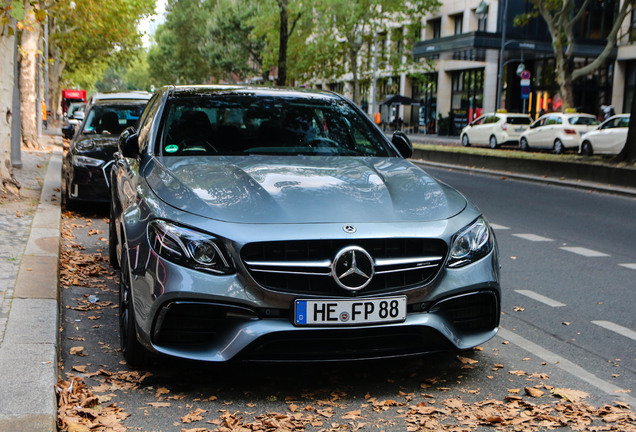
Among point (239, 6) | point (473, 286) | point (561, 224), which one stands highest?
point (239, 6)

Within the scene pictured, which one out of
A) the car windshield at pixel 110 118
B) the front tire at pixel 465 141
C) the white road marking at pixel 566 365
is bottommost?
the front tire at pixel 465 141

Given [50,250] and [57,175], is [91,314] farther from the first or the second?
[57,175]

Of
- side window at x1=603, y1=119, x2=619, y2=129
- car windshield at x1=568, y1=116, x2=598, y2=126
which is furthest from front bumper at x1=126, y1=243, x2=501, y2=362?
car windshield at x1=568, y1=116, x2=598, y2=126

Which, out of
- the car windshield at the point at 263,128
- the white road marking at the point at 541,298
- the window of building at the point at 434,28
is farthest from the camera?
the window of building at the point at 434,28

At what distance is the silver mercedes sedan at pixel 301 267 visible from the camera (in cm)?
383

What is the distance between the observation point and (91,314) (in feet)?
18.9

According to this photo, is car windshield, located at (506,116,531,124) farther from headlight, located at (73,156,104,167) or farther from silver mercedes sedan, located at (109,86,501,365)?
silver mercedes sedan, located at (109,86,501,365)

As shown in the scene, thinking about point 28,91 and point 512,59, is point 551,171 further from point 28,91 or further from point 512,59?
point 512,59

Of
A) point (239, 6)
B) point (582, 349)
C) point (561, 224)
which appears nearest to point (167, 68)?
point (239, 6)

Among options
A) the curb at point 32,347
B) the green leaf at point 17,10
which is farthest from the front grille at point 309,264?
the green leaf at point 17,10

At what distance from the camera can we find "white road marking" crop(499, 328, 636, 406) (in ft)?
14.1

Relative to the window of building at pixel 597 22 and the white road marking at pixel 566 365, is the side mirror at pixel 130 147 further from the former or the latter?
the window of building at pixel 597 22

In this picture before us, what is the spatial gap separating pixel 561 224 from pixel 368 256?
27.5 ft

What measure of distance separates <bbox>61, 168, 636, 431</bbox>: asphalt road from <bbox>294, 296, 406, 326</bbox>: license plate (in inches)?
15.0
